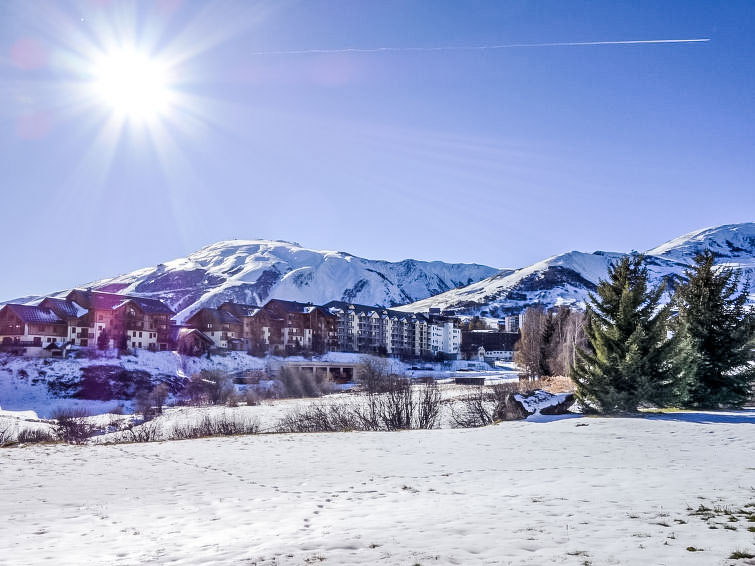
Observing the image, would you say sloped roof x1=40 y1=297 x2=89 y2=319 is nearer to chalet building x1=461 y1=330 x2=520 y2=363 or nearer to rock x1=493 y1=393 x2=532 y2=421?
rock x1=493 y1=393 x2=532 y2=421

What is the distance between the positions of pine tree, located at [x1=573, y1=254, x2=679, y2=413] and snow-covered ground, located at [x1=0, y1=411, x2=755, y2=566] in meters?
4.86

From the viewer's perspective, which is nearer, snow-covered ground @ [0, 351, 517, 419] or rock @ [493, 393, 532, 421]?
rock @ [493, 393, 532, 421]

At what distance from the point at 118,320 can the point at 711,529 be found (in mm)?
87508

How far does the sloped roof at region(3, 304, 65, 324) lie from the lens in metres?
72.7

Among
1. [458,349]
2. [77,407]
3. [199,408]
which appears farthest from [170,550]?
[458,349]

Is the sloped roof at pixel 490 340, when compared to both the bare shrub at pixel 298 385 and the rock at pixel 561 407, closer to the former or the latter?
the bare shrub at pixel 298 385

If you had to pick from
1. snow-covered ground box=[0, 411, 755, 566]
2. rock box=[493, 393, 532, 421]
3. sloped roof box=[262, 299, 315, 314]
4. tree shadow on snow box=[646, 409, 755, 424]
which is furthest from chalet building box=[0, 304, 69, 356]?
tree shadow on snow box=[646, 409, 755, 424]

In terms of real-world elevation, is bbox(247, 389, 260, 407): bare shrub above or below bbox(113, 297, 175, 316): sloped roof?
below

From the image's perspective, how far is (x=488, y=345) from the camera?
550 feet

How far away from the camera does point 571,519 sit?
31.5 feet

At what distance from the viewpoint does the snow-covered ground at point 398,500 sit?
8188 millimetres

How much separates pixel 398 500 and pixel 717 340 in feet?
87.4

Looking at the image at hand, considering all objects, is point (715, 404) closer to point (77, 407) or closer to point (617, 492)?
point (617, 492)

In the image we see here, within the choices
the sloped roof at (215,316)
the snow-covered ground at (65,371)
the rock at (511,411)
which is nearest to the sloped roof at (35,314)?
the snow-covered ground at (65,371)
